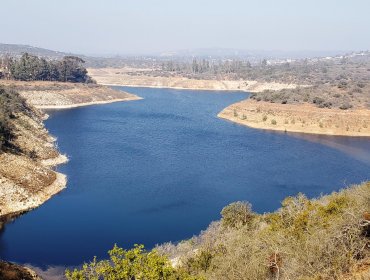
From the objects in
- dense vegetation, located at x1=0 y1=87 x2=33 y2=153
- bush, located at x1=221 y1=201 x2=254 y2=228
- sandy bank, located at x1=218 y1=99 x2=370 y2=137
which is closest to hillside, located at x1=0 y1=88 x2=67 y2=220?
dense vegetation, located at x1=0 y1=87 x2=33 y2=153

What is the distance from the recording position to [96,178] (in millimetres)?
49875

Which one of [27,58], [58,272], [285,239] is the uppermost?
[27,58]

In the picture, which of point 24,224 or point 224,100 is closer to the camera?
point 24,224

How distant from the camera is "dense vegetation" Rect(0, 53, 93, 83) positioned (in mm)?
117750

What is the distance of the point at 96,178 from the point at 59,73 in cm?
8426

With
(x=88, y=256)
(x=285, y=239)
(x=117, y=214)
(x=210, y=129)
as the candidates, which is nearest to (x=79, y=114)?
(x=210, y=129)

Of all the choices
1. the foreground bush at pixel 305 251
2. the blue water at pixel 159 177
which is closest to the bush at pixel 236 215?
the blue water at pixel 159 177

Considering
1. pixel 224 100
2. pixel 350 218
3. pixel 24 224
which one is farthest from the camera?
pixel 224 100

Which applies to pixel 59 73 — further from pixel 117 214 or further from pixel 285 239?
pixel 285 239

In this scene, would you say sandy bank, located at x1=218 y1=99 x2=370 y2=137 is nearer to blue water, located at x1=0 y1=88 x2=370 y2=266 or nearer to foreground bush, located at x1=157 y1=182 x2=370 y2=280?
blue water, located at x1=0 y1=88 x2=370 y2=266

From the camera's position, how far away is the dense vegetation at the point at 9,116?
49.2 metres

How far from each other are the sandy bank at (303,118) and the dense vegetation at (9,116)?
144 ft

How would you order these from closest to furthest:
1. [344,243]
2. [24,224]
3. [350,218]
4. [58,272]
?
1. [344,243]
2. [350,218]
3. [58,272]
4. [24,224]

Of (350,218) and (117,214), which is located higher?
(350,218)
